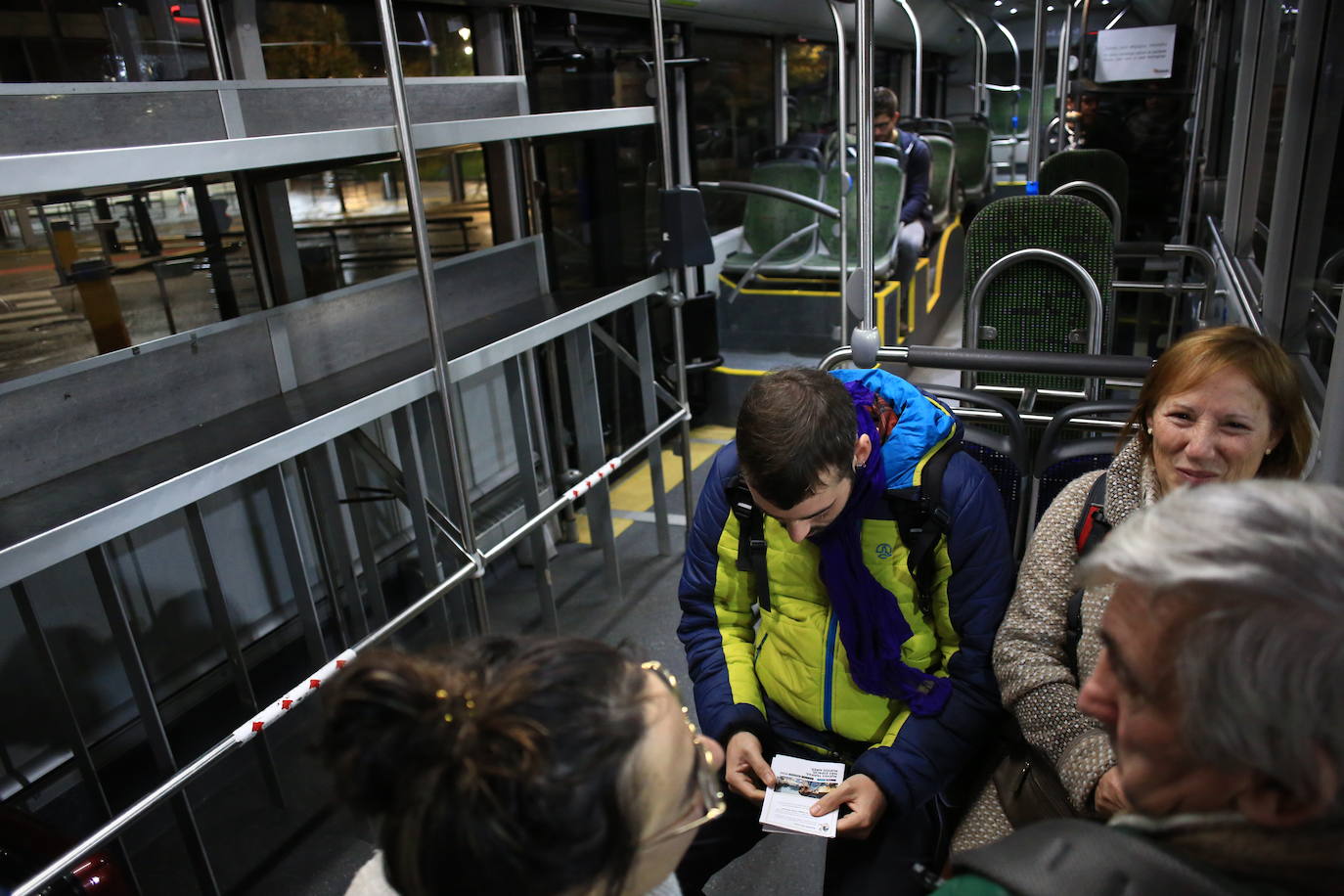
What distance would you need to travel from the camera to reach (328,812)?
2.71 m

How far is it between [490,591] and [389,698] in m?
3.28

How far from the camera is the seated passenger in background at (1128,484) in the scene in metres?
1.50

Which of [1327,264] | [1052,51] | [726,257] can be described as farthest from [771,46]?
[1052,51]

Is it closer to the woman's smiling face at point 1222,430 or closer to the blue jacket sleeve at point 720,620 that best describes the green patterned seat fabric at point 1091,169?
the woman's smiling face at point 1222,430

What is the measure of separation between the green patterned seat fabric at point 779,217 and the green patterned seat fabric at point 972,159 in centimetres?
532

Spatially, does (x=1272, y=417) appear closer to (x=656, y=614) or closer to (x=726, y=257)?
(x=656, y=614)

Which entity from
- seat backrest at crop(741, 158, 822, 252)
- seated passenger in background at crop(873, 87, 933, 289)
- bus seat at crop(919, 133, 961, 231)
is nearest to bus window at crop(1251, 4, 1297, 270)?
seated passenger in background at crop(873, 87, 933, 289)

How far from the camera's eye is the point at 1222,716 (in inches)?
24.7

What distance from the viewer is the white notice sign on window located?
18.9 feet

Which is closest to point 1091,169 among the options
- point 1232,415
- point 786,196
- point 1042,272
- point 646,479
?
point 786,196

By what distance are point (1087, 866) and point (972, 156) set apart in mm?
11420

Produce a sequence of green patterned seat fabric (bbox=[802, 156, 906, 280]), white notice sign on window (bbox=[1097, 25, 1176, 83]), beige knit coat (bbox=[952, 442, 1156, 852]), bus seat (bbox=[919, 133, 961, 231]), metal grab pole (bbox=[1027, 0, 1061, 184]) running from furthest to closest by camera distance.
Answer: bus seat (bbox=[919, 133, 961, 231])
green patterned seat fabric (bbox=[802, 156, 906, 280])
white notice sign on window (bbox=[1097, 25, 1176, 83])
metal grab pole (bbox=[1027, 0, 1061, 184])
beige knit coat (bbox=[952, 442, 1156, 852])

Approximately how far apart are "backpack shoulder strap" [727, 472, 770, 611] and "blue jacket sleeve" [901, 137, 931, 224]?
5312mm

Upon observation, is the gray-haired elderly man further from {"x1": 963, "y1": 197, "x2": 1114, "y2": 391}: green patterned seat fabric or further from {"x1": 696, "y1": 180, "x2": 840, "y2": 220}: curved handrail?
{"x1": 696, "y1": 180, "x2": 840, "y2": 220}: curved handrail
